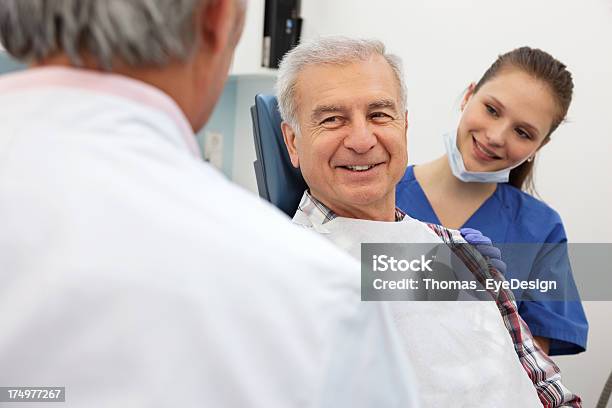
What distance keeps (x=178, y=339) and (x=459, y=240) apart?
0.90 m

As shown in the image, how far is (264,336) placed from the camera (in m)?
0.52

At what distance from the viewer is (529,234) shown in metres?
1.61

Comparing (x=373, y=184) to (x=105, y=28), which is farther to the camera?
(x=373, y=184)

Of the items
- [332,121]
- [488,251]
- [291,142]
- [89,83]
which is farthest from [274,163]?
[89,83]

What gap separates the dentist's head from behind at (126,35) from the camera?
51 centimetres

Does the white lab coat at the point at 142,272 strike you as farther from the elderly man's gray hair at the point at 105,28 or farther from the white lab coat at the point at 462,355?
the white lab coat at the point at 462,355

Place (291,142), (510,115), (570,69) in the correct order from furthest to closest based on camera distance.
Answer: (570,69) < (510,115) < (291,142)

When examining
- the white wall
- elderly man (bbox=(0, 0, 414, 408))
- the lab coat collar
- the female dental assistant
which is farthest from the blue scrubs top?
the lab coat collar

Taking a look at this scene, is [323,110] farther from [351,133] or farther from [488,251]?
[488,251]

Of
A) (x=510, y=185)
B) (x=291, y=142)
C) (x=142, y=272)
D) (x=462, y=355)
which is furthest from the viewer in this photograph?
(x=510, y=185)

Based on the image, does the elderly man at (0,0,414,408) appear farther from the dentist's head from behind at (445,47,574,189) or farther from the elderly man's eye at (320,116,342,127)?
the dentist's head from behind at (445,47,574,189)

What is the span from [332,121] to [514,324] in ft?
1.70

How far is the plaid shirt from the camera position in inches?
46.1

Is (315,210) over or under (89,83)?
under
